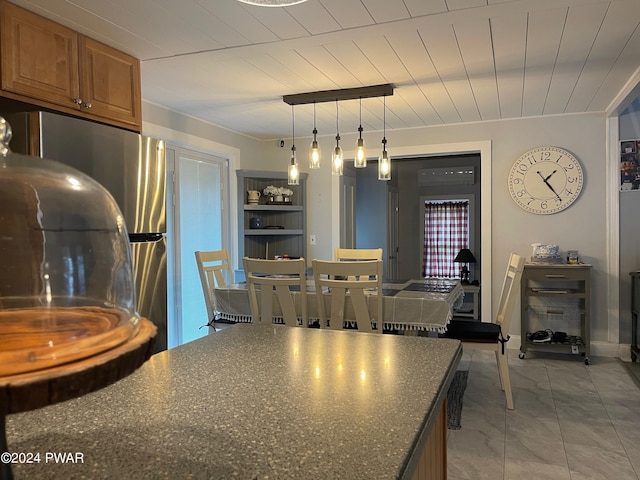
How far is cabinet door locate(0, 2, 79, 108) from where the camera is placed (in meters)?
1.97

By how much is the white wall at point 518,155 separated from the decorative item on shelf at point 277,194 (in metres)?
0.37

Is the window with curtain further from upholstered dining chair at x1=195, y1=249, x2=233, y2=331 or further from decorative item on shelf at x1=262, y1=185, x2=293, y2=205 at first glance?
upholstered dining chair at x1=195, y1=249, x2=233, y2=331

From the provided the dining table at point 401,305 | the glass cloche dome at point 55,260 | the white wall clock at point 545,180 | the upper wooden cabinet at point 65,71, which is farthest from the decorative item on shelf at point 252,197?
the glass cloche dome at point 55,260

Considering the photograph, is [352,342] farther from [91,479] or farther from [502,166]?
[502,166]

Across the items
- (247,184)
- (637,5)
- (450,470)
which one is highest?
(637,5)

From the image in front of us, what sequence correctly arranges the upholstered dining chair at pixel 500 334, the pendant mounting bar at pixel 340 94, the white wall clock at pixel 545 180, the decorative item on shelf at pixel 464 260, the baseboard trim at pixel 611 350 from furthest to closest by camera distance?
the decorative item on shelf at pixel 464 260
the white wall clock at pixel 545 180
the baseboard trim at pixel 611 350
the pendant mounting bar at pixel 340 94
the upholstered dining chair at pixel 500 334

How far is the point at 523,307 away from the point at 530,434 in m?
1.80

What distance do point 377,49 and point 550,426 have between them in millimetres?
2433

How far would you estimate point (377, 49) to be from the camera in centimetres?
265

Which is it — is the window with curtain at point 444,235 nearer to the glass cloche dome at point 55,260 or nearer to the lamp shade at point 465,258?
the lamp shade at point 465,258

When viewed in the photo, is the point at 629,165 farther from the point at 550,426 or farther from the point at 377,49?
the point at 377,49

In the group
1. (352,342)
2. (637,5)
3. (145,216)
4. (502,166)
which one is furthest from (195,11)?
(502,166)

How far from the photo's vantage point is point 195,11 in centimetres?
213

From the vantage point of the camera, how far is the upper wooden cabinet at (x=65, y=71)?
1.99 metres
